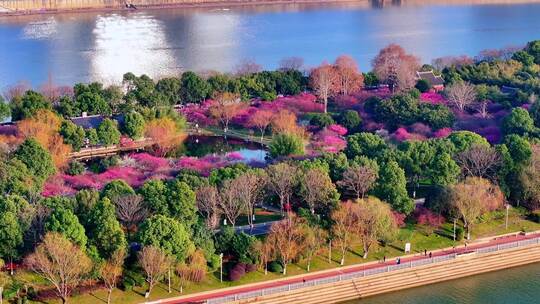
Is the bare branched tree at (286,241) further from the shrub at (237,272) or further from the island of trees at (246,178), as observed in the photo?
the shrub at (237,272)

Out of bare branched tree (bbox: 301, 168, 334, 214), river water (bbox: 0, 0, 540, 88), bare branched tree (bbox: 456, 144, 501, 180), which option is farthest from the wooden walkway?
river water (bbox: 0, 0, 540, 88)

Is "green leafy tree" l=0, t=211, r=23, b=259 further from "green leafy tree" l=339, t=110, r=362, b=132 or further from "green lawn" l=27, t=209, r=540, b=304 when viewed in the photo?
"green leafy tree" l=339, t=110, r=362, b=132

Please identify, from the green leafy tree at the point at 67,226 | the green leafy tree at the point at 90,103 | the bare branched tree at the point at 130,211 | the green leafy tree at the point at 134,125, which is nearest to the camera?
the green leafy tree at the point at 67,226

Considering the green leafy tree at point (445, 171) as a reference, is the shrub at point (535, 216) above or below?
below

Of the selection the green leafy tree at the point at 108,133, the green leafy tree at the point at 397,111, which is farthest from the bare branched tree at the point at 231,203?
the green leafy tree at the point at 397,111

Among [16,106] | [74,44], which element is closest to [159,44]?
[74,44]

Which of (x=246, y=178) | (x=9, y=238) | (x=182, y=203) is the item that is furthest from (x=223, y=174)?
(x=9, y=238)

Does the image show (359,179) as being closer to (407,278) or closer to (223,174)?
(407,278)

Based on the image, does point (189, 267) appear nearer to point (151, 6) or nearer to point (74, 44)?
point (74, 44)
